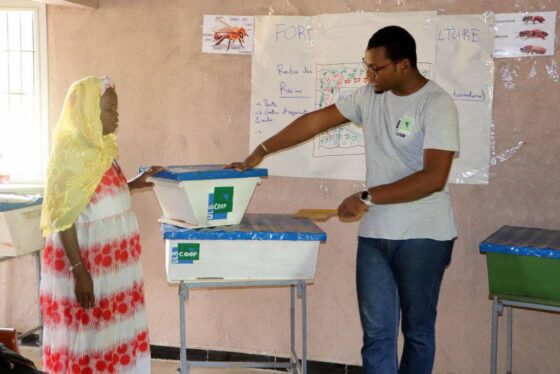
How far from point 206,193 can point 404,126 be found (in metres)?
0.85

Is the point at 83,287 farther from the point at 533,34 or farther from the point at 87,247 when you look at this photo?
the point at 533,34

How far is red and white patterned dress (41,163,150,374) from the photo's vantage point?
265cm

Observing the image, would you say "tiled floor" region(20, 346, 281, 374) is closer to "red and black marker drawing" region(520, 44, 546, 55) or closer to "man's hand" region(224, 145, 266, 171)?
"man's hand" region(224, 145, 266, 171)

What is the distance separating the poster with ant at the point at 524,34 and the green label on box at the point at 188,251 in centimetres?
164

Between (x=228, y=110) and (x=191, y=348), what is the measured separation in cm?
133

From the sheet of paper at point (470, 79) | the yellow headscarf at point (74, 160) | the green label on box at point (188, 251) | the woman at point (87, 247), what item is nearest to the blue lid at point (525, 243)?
the sheet of paper at point (470, 79)

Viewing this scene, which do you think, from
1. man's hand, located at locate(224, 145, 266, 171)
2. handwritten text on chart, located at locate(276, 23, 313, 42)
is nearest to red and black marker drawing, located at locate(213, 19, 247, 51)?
handwritten text on chart, located at locate(276, 23, 313, 42)

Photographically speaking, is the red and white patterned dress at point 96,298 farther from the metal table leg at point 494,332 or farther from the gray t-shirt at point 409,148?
the metal table leg at point 494,332

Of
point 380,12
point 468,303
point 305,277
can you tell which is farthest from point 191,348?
point 380,12

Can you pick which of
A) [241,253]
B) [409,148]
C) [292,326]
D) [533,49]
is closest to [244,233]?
[241,253]

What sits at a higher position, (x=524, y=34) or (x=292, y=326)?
(x=524, y=34)

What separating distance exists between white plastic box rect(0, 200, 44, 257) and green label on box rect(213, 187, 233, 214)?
1.14 m

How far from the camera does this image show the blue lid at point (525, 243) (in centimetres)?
257

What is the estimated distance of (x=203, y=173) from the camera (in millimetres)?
2703
